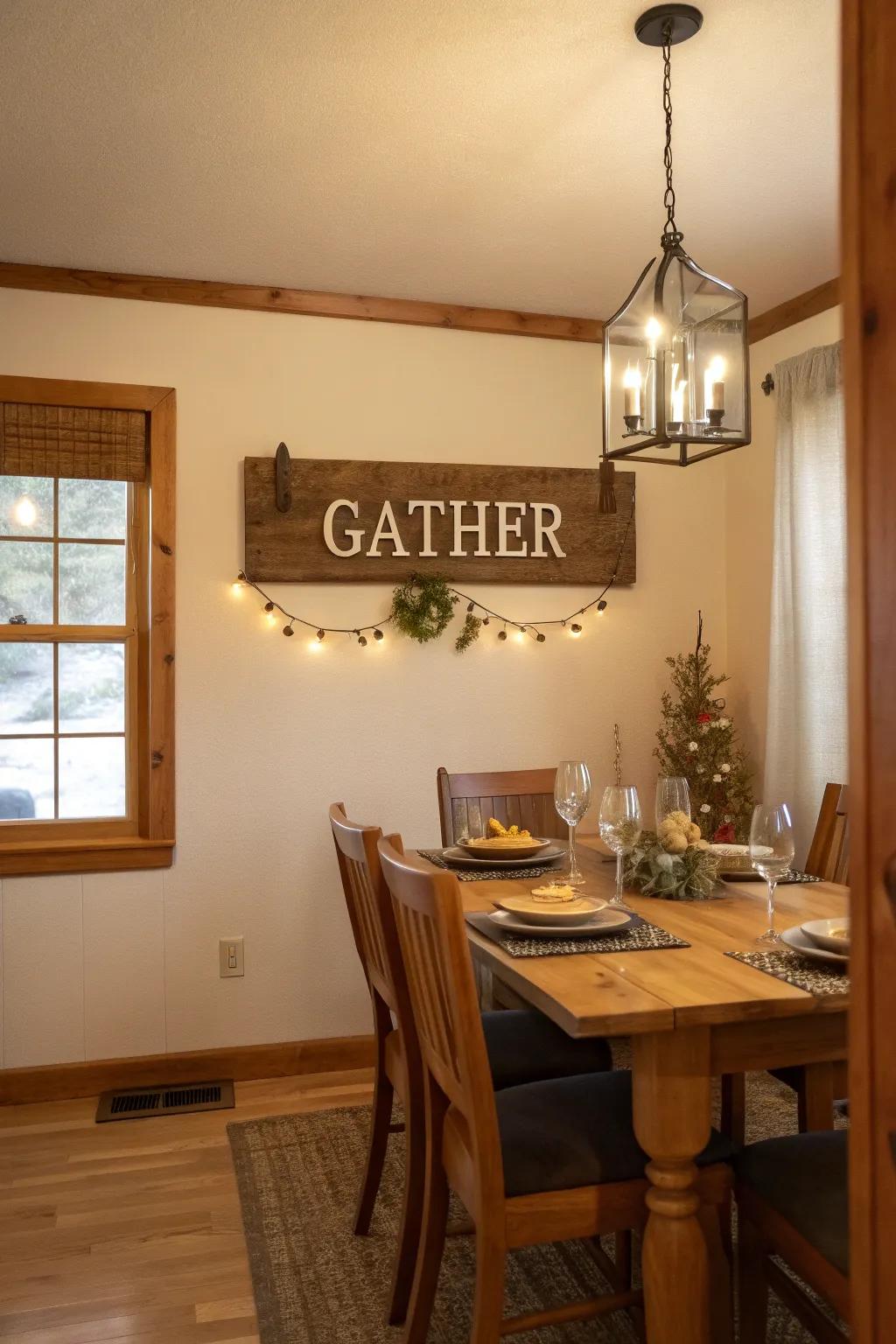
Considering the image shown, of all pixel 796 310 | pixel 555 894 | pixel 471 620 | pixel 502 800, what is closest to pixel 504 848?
pixel 555 894

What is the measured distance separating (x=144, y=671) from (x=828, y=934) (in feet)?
8.25

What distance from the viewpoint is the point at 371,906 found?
90.6 inches

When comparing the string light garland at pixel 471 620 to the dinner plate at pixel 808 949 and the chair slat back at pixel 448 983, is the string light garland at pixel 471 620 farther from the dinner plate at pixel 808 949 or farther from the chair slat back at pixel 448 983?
the dinner plate at pixel 808 949

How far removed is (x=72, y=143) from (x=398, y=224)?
925 mm

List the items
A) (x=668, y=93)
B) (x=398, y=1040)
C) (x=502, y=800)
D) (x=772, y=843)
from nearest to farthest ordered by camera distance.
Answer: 1. (x=772, y=843)
2. (x=398, y=1040)
3. (x=668, y=93)
4. (x=502, y=800)

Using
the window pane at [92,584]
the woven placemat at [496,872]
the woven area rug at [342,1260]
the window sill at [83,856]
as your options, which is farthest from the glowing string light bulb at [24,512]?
the woven area rug at [342,1260]

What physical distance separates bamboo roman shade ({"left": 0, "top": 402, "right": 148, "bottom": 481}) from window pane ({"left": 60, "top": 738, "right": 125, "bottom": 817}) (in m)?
0.87

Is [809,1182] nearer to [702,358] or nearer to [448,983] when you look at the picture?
[448,983]

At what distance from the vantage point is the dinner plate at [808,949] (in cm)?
177

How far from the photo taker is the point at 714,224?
10.7ft

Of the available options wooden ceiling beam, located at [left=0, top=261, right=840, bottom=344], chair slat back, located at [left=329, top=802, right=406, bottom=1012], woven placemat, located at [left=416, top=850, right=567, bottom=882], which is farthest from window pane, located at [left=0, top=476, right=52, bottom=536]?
woven placemat, located at [left=416, top=850, right=567, bottom=882]

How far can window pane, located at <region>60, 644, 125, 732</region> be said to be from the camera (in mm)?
3639

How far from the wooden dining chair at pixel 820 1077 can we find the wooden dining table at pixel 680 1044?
26 cm

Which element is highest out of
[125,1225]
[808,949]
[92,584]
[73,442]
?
[73,442]
